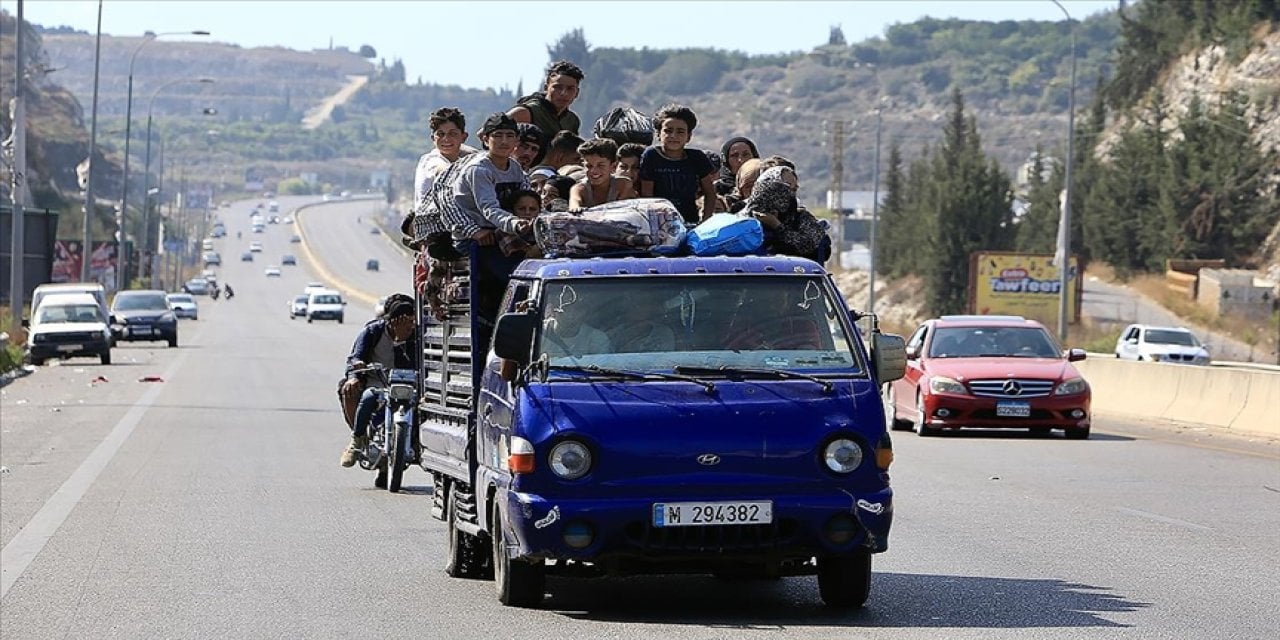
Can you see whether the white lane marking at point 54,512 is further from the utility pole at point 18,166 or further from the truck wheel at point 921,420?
the utility pole at point 18,166

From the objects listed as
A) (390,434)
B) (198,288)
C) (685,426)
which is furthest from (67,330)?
(198,288)

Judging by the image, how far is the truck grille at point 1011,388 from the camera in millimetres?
25484

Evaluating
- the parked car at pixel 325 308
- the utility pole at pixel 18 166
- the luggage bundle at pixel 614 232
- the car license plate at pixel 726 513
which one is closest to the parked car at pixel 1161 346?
the utility pole at pixel 18 166

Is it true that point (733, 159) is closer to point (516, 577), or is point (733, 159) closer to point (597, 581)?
point (597, 581)

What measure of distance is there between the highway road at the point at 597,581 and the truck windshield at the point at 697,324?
3.97ft

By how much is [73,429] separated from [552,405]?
18.4m

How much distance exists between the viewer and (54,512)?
676 inches

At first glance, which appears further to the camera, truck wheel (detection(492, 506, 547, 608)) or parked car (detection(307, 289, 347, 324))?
parked car (detection(307, 289, 347, 324))

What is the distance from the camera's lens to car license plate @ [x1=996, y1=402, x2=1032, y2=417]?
25.5m

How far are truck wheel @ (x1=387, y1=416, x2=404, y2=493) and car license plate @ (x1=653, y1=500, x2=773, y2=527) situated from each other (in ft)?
26.4

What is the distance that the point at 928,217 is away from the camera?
304 feet

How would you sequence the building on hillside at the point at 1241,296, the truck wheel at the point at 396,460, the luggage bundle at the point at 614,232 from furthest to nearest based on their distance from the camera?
the building on hillside at the point at 1241,296 < the truck wheel at the point at 396,460 < the luggage bundle at the point at 614,232

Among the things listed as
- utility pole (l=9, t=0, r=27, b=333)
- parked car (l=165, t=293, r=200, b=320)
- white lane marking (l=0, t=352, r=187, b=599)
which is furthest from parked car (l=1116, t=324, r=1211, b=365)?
parked car (l=165, t=293, r=200, b=320)

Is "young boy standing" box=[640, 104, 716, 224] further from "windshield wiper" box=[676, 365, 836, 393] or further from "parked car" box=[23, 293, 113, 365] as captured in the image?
"parked car" box=[23, 293, 113, 365]
